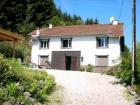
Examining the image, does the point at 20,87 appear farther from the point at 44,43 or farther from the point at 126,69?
the point at 44,43

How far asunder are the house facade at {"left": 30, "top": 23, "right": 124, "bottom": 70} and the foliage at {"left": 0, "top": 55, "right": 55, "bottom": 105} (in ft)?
→ 98.9

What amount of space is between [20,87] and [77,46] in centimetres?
3600

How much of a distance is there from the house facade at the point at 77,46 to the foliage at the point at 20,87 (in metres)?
30.1

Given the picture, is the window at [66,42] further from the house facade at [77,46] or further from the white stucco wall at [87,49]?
the white stucco wall at [87,49]

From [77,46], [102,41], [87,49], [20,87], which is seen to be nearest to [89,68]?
[87,49]

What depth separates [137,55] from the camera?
27.8 metres

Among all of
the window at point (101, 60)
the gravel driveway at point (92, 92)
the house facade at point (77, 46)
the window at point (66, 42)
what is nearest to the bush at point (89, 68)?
the house facade at point (77, 46)

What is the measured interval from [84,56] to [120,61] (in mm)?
23210

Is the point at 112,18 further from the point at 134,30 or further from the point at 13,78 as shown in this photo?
the point at 13,78

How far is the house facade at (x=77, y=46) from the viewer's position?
51.7 m

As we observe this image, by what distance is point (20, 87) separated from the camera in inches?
702

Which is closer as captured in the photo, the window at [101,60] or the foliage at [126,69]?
the foliage at [126,69]

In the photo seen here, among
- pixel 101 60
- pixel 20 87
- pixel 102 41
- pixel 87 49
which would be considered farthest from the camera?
pixel 87 49

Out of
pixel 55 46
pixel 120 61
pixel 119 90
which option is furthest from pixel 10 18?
pixel 119 90
